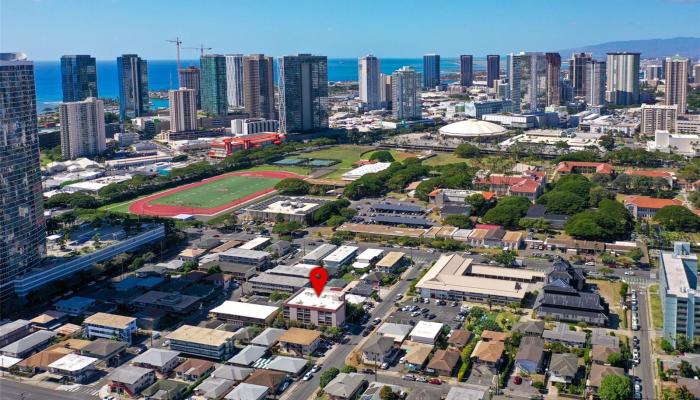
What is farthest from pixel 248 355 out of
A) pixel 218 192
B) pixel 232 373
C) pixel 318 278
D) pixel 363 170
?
pixel 363 170

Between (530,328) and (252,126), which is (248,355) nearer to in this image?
(530,328)

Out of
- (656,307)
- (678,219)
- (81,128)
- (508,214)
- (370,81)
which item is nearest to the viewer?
(656,307)

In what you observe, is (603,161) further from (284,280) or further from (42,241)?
(42,241)

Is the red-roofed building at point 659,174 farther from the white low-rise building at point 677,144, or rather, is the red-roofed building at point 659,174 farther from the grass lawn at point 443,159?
the grass lawn at point 443,159

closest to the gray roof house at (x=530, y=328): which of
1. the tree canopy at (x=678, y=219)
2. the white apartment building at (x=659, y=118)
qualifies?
the tree canopy at (x=678, y=219)

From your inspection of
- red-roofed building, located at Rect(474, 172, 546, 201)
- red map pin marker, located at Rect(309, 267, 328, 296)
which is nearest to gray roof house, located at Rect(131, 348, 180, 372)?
red map pin marker, located at Rect(309, 267, 328, 296)

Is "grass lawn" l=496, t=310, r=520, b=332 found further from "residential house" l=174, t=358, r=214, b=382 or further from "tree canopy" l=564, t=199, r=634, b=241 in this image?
"tree canopy" l=564, t=199, r=634, b=241
